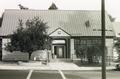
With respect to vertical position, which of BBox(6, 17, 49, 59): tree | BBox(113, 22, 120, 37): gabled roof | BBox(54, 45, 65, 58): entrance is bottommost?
BBox(54, 45, 65, 58): entrance

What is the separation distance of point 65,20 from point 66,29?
7.66 feet

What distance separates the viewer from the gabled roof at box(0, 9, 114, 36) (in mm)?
62438

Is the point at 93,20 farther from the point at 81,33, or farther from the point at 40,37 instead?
the point at 40,37

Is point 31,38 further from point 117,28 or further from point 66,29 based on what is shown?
point 117,28

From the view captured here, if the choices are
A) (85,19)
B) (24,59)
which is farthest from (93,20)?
(24,59)

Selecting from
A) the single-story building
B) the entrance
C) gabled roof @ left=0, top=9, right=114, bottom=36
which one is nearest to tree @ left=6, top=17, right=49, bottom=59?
the single-story building

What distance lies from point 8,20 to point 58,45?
9.74 meters

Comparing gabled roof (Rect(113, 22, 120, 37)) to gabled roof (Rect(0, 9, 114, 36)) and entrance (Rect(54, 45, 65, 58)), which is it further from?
entrance (Rect(54, 45, 65, 58))

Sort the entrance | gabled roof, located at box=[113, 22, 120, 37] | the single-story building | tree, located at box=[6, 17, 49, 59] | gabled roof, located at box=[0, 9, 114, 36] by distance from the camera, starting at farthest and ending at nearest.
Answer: gabled roof, located at box=[113, 22, 120, 37]
gabled roof, located at box=[0, 9, 114, 36]
the entrance
the single-story building
tree, located at box=[6, 17, 49, 59]

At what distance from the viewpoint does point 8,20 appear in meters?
63.2

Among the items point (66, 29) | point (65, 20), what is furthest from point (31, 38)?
point (65, 20)

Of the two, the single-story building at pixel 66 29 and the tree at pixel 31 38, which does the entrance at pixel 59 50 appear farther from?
the tree at pixel 31 38

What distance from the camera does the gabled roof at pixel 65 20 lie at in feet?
205

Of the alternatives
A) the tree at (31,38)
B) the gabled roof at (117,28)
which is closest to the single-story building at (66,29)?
the gabled roof at (117,28)
